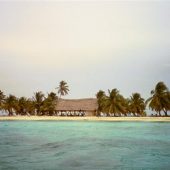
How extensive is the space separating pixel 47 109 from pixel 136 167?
4646 centimetres

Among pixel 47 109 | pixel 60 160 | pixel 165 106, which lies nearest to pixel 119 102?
pixel 165 106

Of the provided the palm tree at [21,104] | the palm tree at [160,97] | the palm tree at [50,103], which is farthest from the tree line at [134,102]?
the palm tree at [21,104]

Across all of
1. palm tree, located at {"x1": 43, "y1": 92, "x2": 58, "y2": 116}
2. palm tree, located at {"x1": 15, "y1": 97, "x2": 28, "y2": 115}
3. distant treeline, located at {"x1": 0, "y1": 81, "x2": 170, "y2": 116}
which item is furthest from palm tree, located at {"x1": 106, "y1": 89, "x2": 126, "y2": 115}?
palm tree, located at {"x1": 15, "y1": 97, "x2": 28, "y2": 115}

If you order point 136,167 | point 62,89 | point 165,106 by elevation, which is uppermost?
point 62,89

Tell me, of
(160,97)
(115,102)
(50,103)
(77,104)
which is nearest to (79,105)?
(77,104)

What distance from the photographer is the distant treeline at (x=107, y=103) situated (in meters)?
46.5

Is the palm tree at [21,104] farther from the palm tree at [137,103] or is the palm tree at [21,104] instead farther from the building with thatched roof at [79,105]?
the palm tree at [137,103]

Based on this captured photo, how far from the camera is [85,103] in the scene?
58.2 m

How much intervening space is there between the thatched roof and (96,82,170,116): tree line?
244 cm

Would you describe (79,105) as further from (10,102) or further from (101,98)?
(10,102)

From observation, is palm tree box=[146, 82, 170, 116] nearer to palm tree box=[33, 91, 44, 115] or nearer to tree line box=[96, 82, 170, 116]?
tree line box=[96, 82, 170, 116]

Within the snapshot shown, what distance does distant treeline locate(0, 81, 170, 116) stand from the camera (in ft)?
153

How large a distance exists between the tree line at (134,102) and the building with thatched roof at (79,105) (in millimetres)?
2424

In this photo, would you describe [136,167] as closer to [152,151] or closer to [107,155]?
[107,155]
